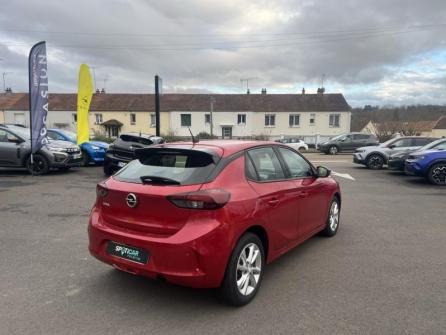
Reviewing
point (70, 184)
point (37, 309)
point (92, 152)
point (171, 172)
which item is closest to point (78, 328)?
point (37, 309)

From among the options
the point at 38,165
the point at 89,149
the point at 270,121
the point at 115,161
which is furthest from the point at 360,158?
the point at 270,121

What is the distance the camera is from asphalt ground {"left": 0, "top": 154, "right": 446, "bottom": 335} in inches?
123

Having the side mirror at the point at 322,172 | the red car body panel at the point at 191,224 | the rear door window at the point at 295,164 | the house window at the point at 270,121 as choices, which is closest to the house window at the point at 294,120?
the house window at the point at 270,121

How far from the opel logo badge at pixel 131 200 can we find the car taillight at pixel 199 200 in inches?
14.6

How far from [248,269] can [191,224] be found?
32.8 inches

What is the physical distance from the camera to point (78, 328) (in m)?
3.05

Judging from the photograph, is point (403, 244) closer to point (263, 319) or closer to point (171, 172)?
point (263, 319)

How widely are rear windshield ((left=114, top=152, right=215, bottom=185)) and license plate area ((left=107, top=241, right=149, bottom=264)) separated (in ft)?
2.08

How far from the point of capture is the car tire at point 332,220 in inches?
217

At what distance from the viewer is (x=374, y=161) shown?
15836 mm

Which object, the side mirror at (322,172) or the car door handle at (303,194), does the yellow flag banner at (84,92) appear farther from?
the car door handle at (303,194)

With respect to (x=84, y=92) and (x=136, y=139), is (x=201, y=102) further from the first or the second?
(x=136, y=139)

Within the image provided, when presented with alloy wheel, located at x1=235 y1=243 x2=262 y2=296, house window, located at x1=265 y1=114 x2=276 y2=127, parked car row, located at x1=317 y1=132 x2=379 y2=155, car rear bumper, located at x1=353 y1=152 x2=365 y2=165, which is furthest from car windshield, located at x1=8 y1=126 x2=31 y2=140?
house window, located at x1=265 y1=114 x2=276 y2=127

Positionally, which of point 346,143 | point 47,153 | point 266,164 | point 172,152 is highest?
point 172,152
